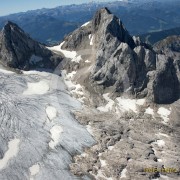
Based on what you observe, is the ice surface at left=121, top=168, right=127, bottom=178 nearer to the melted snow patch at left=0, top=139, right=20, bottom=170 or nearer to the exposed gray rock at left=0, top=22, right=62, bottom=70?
the melted snow patch at left=0, top=139, right=20, bottom=170

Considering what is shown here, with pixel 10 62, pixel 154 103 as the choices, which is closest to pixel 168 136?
pixel 154 103

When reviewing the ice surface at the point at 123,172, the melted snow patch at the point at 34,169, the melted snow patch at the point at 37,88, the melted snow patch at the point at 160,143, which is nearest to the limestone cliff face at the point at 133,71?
the melted snow patch at the point at 37,88

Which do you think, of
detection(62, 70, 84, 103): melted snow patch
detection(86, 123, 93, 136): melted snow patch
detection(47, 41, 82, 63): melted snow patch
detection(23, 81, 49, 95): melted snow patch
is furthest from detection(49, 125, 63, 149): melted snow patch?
detection(47, 41, 82, 63): melted snow patch

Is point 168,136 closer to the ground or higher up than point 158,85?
closer to the ground

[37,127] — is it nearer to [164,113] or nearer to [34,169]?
[34,169]

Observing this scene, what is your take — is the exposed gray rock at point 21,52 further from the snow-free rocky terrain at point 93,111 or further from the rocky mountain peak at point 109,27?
the rocky mountain peak at point 109,27

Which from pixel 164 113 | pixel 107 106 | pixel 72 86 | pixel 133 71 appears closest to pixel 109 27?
pixel 133 71

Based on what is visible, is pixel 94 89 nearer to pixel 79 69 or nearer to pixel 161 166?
pixel 79 69
